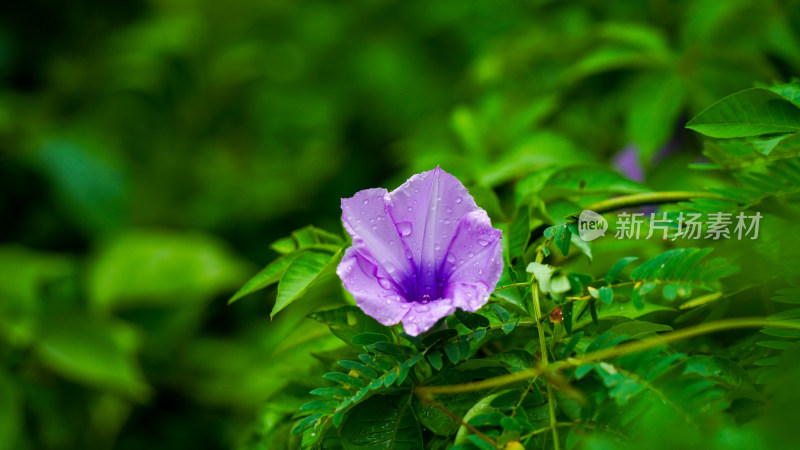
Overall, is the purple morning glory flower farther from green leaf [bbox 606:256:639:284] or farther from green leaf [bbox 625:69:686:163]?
green leaf [bbox 625:69:686:163]

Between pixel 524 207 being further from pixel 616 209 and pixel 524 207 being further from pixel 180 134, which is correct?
pixel 180 134

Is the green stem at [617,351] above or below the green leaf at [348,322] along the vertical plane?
above

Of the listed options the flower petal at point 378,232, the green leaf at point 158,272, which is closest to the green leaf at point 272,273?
the flower petal at point 378,232

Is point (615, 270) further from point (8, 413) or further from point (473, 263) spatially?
point (8, 413)

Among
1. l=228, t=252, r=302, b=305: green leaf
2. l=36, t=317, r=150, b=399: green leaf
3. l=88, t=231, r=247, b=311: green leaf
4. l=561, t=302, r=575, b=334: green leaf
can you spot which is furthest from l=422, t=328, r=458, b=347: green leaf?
l=88, t=231, r=247, b=311: green leaf

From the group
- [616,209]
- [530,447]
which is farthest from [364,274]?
[616,209]

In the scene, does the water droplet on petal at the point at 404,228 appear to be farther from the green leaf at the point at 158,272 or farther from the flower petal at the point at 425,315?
the green leaf at the point at 158,272

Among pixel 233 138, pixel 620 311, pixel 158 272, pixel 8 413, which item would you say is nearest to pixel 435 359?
pixel 620 311
